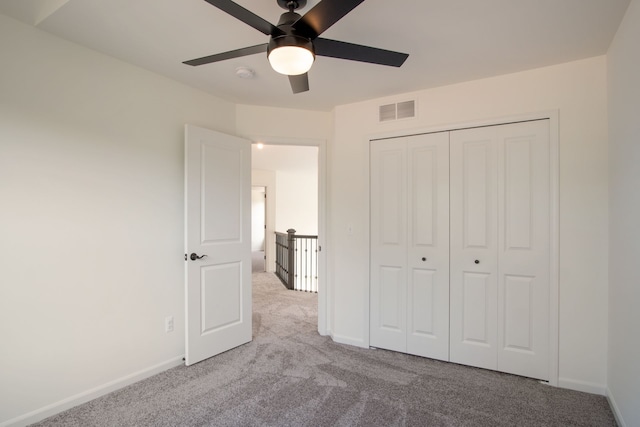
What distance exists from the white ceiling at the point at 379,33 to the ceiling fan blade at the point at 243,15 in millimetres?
415

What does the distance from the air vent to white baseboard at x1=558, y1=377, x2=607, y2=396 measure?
8.13ft

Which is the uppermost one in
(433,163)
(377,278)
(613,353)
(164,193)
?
(433,163)

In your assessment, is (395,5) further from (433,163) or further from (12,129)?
(12,129)

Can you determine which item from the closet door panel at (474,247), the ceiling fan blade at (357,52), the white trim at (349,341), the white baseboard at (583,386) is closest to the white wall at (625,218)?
the white baseboard at (583,386)

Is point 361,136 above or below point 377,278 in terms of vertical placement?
above

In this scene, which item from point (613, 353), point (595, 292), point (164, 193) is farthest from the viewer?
point (164, 193)

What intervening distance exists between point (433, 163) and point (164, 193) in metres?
2.41

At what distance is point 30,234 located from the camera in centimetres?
193

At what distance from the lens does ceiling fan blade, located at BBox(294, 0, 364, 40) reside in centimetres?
119

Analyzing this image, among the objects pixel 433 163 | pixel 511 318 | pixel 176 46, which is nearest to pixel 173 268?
pixel 176 46

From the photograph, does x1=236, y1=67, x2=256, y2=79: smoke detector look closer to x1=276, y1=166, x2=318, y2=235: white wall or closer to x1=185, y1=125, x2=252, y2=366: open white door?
x1=185, y1=125, x2=252, y2=366: open white door

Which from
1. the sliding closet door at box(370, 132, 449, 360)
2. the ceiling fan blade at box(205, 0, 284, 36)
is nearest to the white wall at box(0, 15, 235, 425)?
the ceiling fan blade at box(205, 0, 284, 36)

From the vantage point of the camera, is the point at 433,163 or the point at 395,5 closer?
the point at 395,5

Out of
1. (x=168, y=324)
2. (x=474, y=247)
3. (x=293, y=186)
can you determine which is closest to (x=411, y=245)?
(x=474, y=247)
